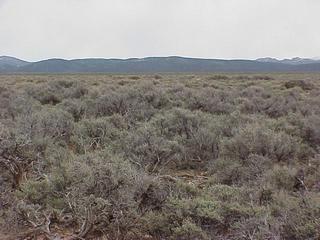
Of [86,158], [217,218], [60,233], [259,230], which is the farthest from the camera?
[86,158]

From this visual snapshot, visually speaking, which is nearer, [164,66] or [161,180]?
[161,180]

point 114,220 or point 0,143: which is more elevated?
point 0,143

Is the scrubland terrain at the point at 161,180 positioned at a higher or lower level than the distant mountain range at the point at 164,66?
higher

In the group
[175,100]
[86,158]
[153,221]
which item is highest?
[86,158]

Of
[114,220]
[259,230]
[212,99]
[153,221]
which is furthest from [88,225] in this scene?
[212,99]

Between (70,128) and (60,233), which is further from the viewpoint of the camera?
(70,128)

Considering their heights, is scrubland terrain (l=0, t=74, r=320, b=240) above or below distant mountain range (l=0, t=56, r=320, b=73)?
above

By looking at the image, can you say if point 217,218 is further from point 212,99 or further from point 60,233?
point 212,99

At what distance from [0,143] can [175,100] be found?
11892mm

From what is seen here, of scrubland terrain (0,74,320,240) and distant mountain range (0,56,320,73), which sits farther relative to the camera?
distant mountain range (0,56,320,73)

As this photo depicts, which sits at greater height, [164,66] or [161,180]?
[161,180]

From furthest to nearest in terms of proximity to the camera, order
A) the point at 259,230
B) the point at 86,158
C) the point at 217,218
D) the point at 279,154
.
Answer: the point at 279,154, the point at 86,158, the point at 217,218, the point at 259,230

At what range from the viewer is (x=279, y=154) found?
380 inches

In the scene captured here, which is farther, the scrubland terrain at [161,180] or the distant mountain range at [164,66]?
the distant mountain range at [164,66]
